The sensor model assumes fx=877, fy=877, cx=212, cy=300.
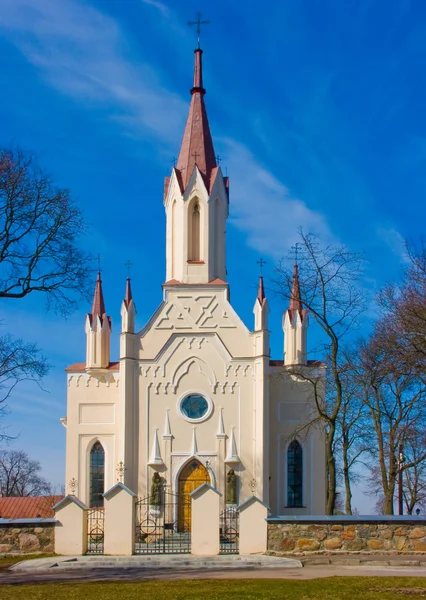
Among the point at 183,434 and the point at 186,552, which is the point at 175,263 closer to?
the point at 183,434

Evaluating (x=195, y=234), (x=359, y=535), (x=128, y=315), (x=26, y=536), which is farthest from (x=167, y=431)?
(x=359, y=535)

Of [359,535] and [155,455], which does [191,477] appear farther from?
[359,535]

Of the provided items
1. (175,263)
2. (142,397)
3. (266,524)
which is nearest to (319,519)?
(266,524)

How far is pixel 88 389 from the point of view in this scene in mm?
36438

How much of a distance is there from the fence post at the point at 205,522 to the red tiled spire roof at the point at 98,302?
15.6m

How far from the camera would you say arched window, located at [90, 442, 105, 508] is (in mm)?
35250

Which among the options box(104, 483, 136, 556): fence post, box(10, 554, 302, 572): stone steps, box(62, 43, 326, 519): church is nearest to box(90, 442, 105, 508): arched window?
box(62, 43, 326, 519): church

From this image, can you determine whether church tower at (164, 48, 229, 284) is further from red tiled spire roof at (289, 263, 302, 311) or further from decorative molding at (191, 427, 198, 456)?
decorative molding at (191, 427, 198, 456)

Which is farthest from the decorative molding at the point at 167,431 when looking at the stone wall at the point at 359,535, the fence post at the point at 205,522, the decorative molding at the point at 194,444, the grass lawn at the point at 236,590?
the grass lawn at the point at 236,590

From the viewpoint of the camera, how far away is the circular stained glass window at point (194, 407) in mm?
35062

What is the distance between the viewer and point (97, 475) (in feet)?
117

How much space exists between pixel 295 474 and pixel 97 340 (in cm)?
984

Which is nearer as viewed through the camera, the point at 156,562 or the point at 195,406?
the point at 156,562

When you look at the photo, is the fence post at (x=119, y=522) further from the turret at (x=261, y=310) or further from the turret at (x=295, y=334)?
the turret at (x=295, y=334)
